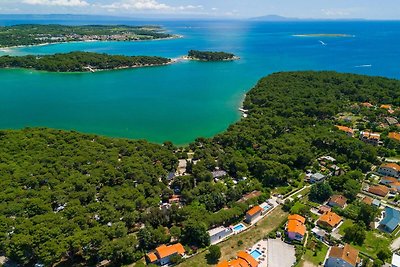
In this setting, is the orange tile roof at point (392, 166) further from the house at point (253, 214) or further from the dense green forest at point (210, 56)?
the dense green forest at point (210, 56)

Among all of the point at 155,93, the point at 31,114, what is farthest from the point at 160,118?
the point at 31,114

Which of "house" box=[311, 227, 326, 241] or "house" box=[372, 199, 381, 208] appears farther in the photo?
"house" box=[372, 199, 381, 208]

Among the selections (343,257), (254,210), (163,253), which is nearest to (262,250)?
(254,210)

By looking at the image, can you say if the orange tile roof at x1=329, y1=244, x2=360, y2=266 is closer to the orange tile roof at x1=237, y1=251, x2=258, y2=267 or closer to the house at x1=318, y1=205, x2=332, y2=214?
the house at x1=318, y1=205, x2=332, y2=214

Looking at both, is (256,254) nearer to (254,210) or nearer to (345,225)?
(254,210)

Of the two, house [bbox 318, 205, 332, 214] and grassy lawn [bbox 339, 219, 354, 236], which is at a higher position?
house [bbox 318, 205, 332, 214]

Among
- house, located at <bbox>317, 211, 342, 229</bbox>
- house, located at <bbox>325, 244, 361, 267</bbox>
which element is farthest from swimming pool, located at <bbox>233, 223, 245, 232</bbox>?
house, located at <bbox>325, 244, 361, 267</bbox>
